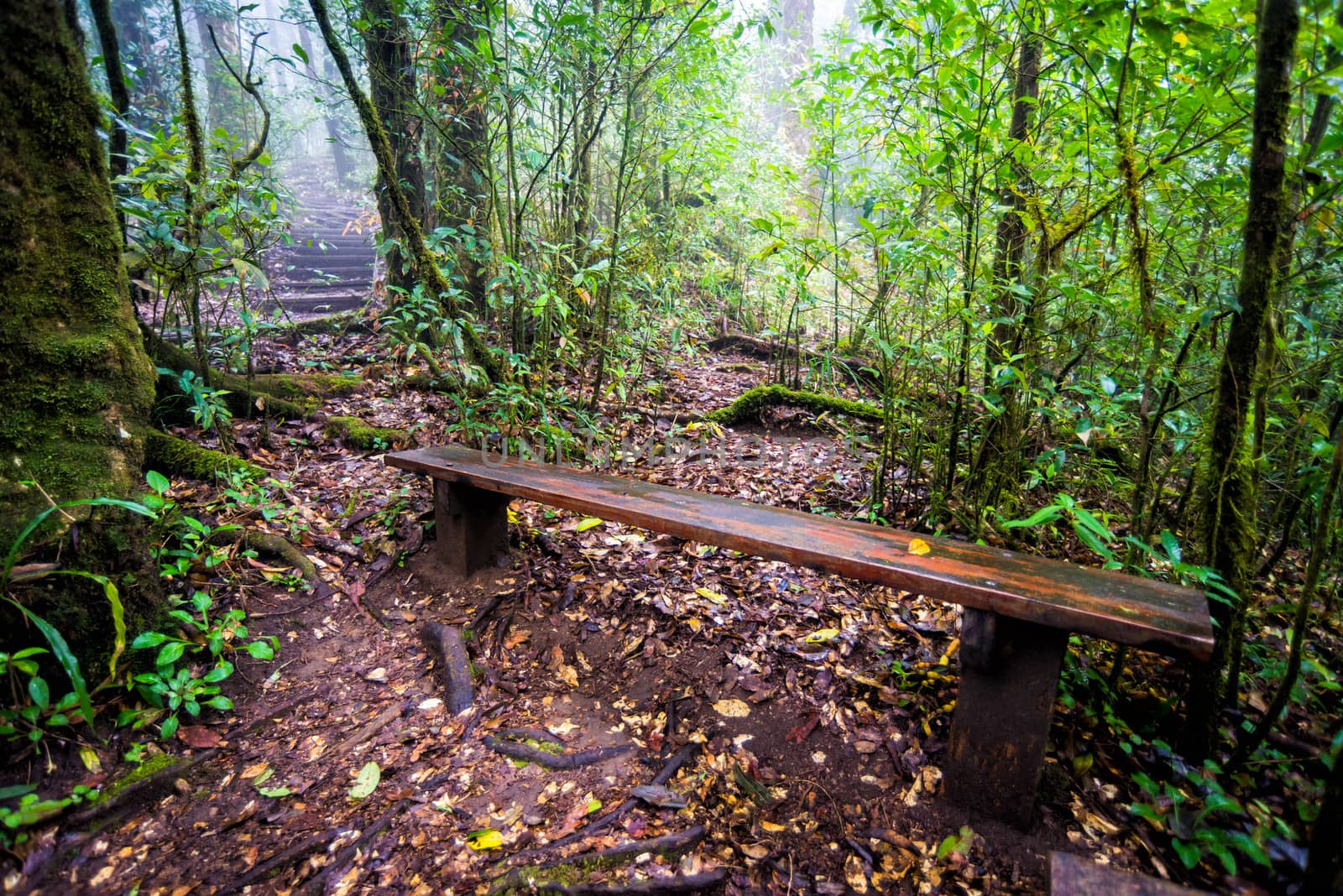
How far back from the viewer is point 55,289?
190 cm

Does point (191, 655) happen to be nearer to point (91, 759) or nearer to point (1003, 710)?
point (91, 759)

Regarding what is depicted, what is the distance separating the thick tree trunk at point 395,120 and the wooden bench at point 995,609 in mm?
3783

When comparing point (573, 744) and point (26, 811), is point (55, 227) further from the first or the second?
point (573, 744)

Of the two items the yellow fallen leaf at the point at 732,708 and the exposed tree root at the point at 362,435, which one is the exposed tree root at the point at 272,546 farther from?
the yellow fallen leaf at the point at 732,708

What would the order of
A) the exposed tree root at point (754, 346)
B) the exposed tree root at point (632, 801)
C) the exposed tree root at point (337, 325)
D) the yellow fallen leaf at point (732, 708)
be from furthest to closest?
the exposed tree root at point (754, 346) → the exposed tree root at point (337, 325) → the yellow fallen leaf at point (732, 708) → the exposed tree root at point (632, 801)

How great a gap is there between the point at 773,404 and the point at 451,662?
335cm

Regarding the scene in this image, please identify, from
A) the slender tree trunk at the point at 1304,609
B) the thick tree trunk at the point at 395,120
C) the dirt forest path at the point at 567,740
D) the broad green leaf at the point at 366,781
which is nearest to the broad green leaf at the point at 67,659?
the dirt forest path at the point at 567,740

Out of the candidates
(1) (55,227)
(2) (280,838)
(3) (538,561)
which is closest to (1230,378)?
(3) (538,561)

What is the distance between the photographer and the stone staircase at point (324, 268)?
749 centimetres

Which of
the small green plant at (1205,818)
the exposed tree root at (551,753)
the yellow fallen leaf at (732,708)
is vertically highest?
the small green plant at (1205,818)

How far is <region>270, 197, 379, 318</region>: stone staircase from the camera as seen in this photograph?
7492 mm

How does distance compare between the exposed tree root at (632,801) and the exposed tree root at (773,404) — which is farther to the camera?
the exposed tree root at (773,404)

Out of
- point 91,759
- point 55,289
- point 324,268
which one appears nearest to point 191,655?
point 91,759

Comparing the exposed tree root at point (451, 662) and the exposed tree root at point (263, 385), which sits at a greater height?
the exposed tree root at point (263, 385)
